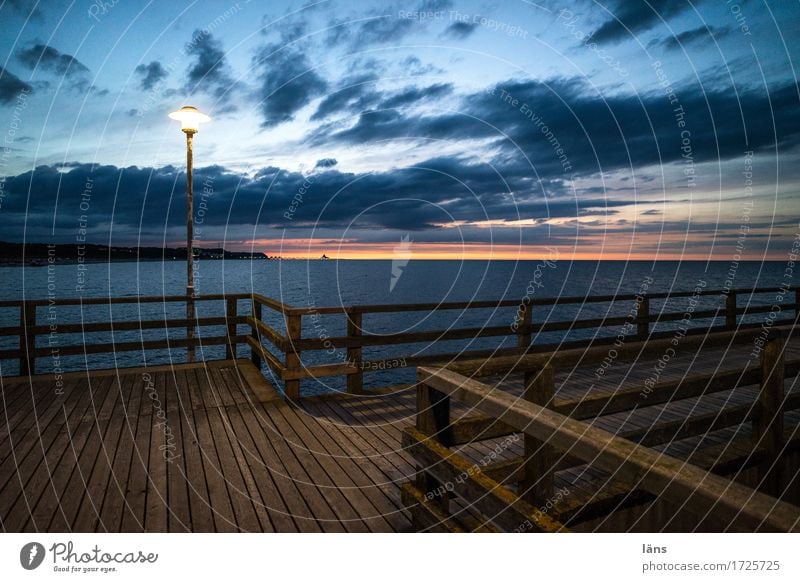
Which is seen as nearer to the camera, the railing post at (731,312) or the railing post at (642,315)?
the railing post at (642,315)

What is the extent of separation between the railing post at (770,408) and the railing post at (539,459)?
252 cm

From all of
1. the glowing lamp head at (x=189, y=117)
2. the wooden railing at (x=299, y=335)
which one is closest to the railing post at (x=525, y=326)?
the wooden railing at (x=299, y=335)

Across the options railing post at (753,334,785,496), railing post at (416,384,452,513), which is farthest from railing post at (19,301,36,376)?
railing post at (753,334,785,496)

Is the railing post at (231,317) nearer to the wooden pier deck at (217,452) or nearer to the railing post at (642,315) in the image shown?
Result: the wooden pier deck at (217,452)

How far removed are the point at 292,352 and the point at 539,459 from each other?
3.92 metres

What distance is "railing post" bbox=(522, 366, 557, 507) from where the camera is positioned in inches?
102

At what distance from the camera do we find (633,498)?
9.95ft

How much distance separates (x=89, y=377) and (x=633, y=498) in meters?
7.44

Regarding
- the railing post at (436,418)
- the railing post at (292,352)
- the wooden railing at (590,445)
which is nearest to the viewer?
the wooden railing at (590,445)

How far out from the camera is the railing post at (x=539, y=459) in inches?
102

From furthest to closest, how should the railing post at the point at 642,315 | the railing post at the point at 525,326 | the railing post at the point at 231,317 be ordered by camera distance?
the railing post at the point at 642,315 < the railing post at the point at 231,317 < the railing post at the point at 525,326

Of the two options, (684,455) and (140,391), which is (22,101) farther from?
(684,455)

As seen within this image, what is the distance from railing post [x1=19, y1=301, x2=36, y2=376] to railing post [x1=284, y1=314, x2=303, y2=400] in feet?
13.9

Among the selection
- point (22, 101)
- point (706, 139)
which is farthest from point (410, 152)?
point (22, 101)
